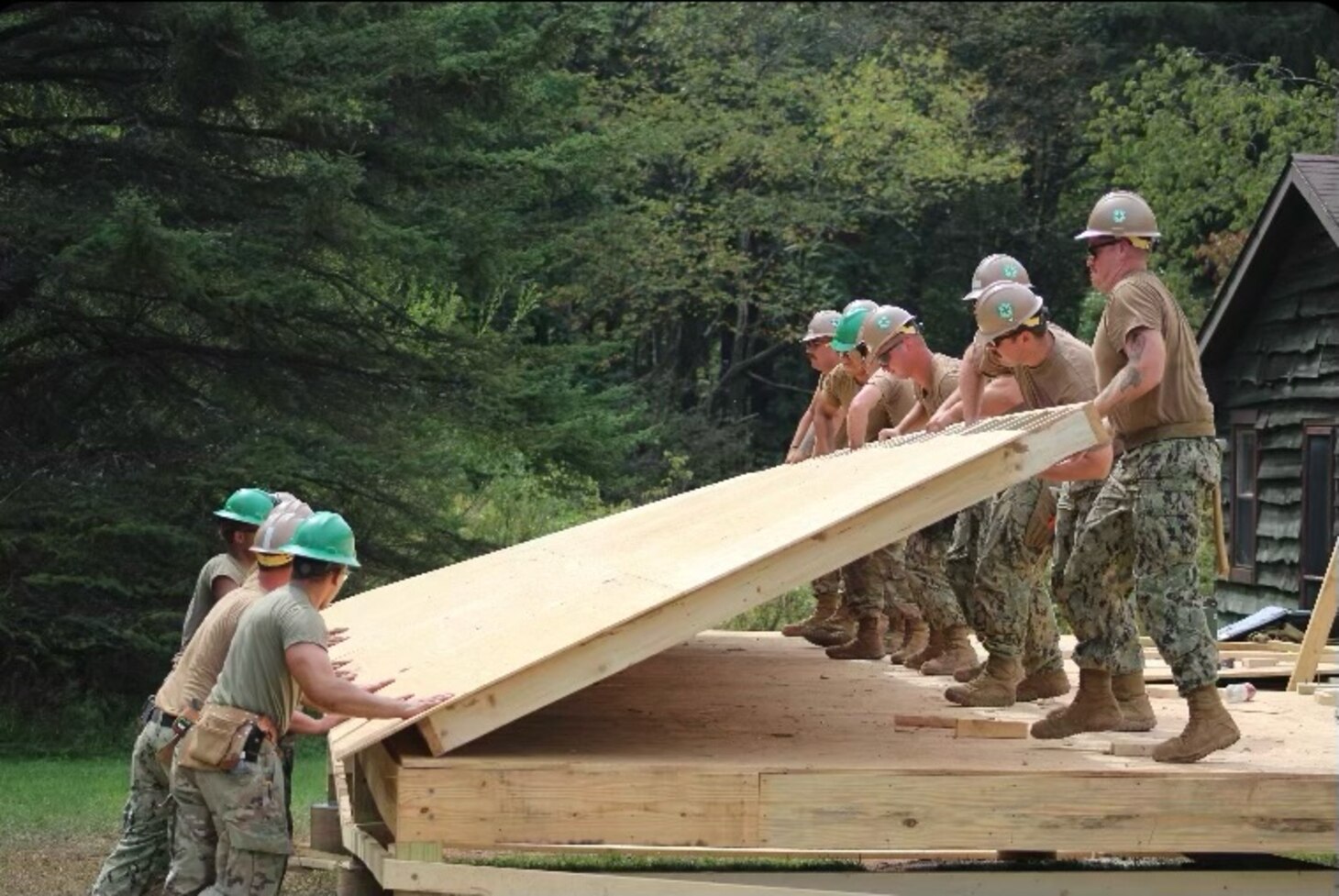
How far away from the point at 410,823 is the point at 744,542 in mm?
1436

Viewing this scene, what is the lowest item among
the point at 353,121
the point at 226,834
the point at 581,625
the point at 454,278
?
the point at 226,834

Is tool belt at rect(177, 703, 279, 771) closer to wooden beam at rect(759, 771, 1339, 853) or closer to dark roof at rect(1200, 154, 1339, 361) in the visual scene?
wooden beam at rect(759, 771, 1339, 853)

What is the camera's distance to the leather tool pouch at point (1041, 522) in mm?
8164

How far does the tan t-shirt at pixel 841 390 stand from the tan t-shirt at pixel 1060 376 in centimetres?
366

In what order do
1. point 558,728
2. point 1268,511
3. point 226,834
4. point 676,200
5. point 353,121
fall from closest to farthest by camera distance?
point 226,834 < point 558,728 < point 353,121 < point 1268,511 < point 676,200

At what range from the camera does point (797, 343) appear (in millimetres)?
35281

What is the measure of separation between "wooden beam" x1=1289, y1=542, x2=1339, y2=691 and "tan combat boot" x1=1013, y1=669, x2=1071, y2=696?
2.40 m

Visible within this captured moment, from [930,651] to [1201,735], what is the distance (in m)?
3.24

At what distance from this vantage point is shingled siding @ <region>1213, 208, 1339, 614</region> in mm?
17719

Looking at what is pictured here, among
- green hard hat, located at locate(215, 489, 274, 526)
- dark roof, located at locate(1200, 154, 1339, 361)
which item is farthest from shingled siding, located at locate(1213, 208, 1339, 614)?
green hard hat, located at locate(215, 489, 274, 526)

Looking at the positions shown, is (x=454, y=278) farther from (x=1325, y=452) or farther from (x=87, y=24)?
(x=1325, y=452)

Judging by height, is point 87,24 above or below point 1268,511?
above

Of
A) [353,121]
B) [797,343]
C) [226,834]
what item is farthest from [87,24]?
[797,343]

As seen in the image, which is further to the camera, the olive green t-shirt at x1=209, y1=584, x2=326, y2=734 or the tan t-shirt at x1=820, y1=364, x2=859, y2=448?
the tan t-shirt at x1=820, y1=364, x2=859, y2=448
